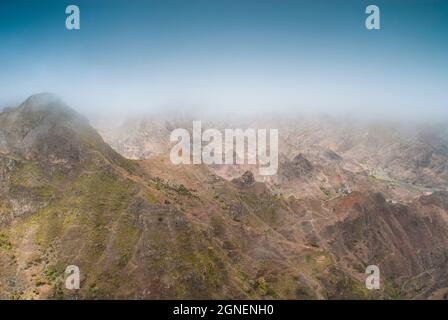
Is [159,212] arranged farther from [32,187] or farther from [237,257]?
[32,187]

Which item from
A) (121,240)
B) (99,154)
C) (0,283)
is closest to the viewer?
(0,283)

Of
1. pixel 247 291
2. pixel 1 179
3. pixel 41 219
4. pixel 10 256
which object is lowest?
pixel 247 291

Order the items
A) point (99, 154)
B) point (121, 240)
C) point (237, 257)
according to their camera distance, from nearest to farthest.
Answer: point (121, 240) < point (237, 257) < point (99, 154)

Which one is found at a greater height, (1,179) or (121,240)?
(1,179)

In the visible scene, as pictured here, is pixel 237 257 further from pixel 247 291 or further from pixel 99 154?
pixel 99 154
